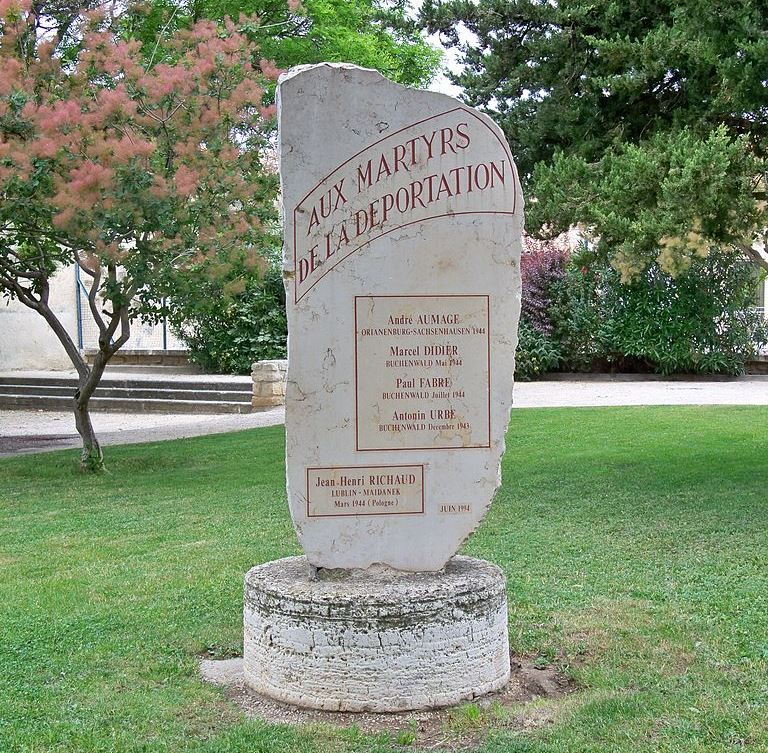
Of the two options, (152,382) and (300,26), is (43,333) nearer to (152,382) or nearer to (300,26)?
(152,382)

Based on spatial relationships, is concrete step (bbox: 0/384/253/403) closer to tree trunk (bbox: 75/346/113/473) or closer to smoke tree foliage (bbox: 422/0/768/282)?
tree trunk (bbox: 75/346/113/473)

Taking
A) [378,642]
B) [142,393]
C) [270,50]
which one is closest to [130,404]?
[142,393]

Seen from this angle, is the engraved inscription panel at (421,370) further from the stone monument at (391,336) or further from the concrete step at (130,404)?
the concrete step at (130,404)

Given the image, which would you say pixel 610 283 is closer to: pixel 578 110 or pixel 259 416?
pixel 259 416

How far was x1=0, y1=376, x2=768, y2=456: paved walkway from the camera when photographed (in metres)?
14.6

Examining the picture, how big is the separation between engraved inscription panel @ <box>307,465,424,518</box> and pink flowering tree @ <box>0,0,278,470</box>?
213 inches

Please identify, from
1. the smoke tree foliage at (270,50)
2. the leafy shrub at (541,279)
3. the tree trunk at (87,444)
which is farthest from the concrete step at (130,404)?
the tree trunk at (87,444)

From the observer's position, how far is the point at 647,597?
5637 mm

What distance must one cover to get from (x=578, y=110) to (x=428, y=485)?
4.90 meters

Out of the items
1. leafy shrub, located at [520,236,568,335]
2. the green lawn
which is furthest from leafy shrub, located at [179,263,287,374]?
the green lawn

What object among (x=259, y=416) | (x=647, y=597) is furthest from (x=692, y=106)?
(x=259, y=416)

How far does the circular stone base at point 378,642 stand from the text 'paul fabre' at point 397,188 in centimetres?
125

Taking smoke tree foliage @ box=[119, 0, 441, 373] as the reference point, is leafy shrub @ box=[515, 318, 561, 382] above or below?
below

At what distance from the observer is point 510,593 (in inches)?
228
